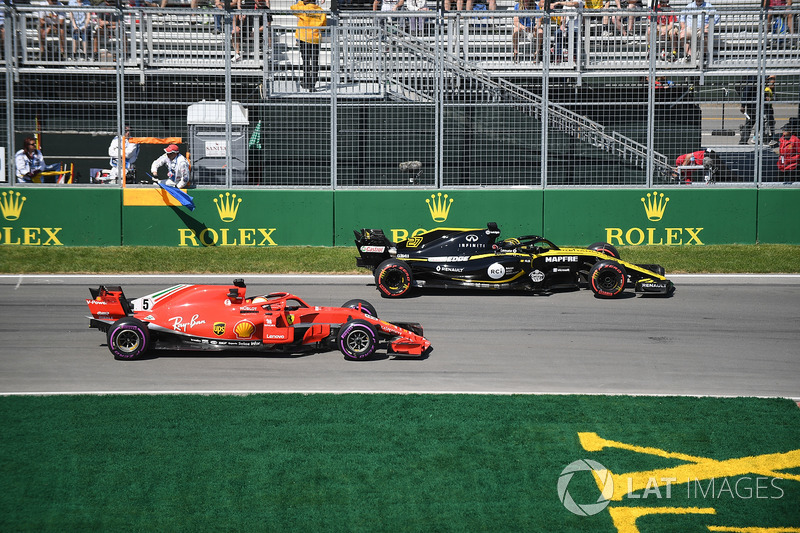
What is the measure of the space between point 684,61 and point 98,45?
1224cm

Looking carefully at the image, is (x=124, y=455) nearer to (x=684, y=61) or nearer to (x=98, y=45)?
(x=98, y=45)

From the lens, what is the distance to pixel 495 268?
14570 mm

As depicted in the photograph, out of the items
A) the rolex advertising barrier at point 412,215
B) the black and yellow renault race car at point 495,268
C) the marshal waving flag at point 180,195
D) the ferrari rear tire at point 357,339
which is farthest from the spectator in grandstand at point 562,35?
the ferrari rear tire at point 357,339

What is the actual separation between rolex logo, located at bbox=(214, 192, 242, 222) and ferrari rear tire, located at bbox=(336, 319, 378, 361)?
7.85 m

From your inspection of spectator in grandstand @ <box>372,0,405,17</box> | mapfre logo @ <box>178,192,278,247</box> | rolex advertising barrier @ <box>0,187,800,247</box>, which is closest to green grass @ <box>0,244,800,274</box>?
mapfre logo @ <box>178,192,278,247</box>

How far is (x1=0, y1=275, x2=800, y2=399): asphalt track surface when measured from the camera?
1035 cm

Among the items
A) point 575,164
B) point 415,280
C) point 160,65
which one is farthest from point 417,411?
point 160,65

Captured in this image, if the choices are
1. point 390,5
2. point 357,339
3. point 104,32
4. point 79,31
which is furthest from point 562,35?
point 357,339

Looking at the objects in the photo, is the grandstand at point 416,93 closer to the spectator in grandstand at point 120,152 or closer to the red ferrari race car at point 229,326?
the spectator in grandstand at point 120,152

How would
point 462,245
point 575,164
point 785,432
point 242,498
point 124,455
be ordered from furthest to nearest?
point 575,164 < point 462,245 < point 785,432 < point 124,455 < point 242,498

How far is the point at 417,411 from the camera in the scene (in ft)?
30.5

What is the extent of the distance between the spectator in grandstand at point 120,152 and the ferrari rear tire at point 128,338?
8136mm

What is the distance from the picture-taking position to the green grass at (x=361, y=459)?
7168mm

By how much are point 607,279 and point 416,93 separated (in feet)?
21.5
